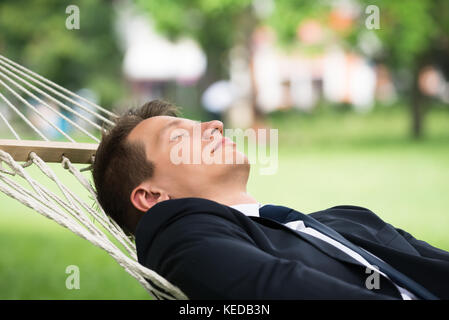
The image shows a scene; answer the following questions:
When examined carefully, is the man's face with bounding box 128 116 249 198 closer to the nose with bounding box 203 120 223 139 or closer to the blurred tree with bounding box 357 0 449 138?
the nose with bounding box 203 120 223 139

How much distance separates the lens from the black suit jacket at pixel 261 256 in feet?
4.57

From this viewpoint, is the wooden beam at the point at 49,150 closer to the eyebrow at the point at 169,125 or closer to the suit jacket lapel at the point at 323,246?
the eyebrow at the point at 169,125

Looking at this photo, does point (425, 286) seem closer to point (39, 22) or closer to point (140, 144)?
point (140, 144)

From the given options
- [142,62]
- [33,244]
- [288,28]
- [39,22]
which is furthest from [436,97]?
→ [142,62]

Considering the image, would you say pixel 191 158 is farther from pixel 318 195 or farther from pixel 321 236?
pixel 318 195

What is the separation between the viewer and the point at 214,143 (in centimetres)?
193

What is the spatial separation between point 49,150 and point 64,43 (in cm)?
1833

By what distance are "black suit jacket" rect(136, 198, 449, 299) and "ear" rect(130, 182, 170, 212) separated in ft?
0.79

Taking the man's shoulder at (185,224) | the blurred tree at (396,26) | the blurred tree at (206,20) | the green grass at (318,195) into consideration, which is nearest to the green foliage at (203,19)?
the blurred tree at (206,20)

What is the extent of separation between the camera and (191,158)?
1897 mm

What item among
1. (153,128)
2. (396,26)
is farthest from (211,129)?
(396,26)

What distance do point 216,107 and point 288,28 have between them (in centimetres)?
870

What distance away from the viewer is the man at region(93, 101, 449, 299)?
141 centimetres

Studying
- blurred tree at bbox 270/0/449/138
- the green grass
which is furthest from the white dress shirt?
blurred tree at bbox 270/0/449/138
